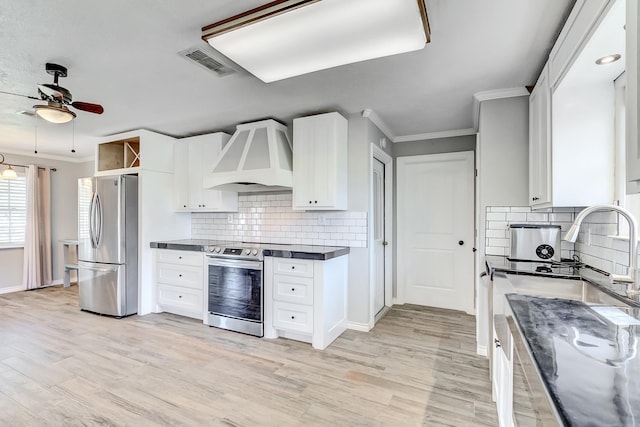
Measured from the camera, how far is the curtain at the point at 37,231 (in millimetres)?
5109

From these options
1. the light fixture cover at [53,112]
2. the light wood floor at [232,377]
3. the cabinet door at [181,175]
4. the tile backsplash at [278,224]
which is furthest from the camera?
the cabinet door at [181,175]

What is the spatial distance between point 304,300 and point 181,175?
2.57 metres

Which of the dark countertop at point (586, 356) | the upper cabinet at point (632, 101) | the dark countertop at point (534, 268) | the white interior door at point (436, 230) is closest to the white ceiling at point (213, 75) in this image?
the white interior door at point (436, 230)

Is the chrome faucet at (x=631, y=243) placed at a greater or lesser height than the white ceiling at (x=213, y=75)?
lesser

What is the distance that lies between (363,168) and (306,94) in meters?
0.99

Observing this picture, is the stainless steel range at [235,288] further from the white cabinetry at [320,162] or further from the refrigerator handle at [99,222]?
the refrigerator handle at [99,222]

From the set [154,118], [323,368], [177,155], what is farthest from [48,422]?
[177,155]

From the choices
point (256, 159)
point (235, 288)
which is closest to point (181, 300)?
point (235, 288)

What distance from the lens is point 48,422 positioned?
185 cm

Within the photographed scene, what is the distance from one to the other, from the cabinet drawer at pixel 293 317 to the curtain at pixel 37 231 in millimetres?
4845

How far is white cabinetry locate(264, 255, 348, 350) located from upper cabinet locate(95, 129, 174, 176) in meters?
2.24

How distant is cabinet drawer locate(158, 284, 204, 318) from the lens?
365cm

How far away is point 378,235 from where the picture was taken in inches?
152

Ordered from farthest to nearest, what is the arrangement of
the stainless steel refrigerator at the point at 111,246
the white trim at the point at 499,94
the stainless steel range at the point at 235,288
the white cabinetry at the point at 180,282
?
the stainless steel refrigerator at the point at 111,246 → the white cabinetry at the point at 180,282 → the stainless steel range at the point at 235,288 → the white trim at the point at 499,94
